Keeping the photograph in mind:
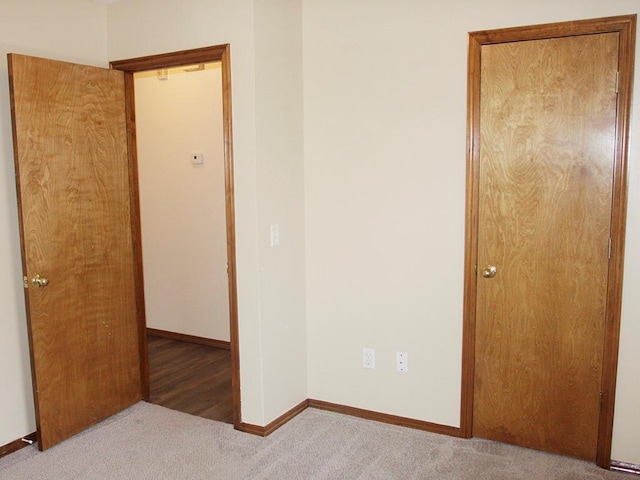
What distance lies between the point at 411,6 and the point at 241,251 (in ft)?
5.26

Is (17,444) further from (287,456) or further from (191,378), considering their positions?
(287,456)

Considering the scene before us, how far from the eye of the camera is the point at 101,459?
2.84 m

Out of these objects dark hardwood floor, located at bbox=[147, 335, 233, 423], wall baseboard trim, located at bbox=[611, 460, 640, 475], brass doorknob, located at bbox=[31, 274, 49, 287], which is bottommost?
dark hardwood floor, located at bbox=[147, 335, 233, 423]

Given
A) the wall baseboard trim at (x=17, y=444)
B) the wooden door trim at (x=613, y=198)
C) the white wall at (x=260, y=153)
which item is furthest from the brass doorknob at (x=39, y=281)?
the wooden door trim at (x=613, y=198)

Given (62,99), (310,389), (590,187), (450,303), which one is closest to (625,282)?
(590,187)

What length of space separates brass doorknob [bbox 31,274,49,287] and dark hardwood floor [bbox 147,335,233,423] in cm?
115

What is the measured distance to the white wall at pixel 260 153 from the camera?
292 cm

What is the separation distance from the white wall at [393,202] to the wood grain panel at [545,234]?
0.14 metres

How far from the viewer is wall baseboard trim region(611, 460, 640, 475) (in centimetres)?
265

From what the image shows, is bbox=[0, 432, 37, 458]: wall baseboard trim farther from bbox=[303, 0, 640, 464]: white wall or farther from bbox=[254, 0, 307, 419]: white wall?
bbox=[303, 0, 640, 464]: white wall

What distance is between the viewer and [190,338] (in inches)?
191

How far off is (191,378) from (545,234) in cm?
263

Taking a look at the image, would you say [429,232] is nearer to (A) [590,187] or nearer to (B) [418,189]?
(B) [418,189]

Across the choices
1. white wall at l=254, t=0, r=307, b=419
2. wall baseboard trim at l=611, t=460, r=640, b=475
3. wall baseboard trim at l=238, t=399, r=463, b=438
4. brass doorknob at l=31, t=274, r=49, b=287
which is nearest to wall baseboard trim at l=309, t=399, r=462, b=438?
wall baseboard trim at l=238, t=399, r=463, b=438
